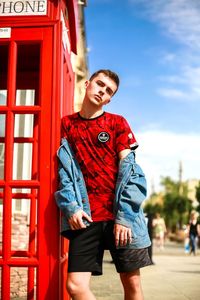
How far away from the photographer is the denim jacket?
8.77 ft

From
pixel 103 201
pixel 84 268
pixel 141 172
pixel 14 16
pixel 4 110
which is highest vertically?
pixel 14 16

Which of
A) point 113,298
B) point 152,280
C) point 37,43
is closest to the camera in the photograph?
point 37,43

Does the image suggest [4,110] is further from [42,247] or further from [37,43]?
[42,247]

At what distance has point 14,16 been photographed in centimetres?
321

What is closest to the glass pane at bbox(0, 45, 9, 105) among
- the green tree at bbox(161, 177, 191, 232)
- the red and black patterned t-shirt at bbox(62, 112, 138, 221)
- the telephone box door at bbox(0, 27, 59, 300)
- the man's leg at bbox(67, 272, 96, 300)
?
the telephone box door at bbox(0, 27, 59, 300)

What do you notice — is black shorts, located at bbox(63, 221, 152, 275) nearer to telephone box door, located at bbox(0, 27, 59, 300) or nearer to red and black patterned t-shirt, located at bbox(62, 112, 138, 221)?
red and black patterned t-shirt, located at bbox(62, 112, 138, 221)

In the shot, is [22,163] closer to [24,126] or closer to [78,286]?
[24,126]

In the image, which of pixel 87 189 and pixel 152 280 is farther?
pixel 152 280

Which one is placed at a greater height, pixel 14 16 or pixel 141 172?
pixel 14 16

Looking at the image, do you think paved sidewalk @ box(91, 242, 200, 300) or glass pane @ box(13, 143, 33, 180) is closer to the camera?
paved sidewalk @ box(91, 242, 200, 300)

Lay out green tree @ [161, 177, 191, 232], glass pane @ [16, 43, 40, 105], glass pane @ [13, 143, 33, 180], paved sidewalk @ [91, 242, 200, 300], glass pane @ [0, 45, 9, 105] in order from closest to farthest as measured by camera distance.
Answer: glass pane @ [16, 43, 40, 105]
glass pane @ [0, 45, 9, 105]
paved sidewalk @ [91, 242, 200, 300]
glass pane @ [13, 143, 33, 180]
green tree @ [161, 177, 191, 232]

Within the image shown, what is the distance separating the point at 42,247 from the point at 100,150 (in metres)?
0.73

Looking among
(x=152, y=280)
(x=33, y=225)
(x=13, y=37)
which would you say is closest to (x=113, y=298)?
(x=33, y=225)

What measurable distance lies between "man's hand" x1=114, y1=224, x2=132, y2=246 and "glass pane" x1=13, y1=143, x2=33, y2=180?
10.8 ft
